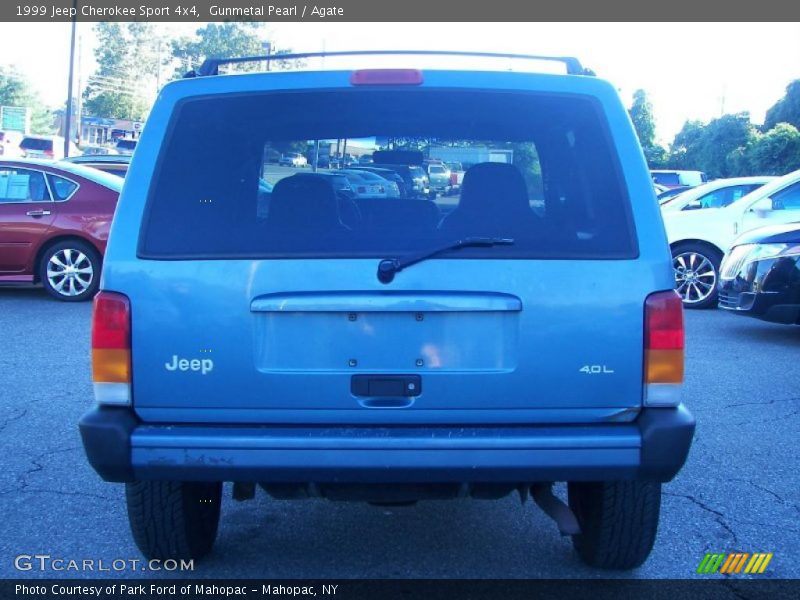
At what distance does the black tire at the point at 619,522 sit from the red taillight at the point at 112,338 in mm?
1793

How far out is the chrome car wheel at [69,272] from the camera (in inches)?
432

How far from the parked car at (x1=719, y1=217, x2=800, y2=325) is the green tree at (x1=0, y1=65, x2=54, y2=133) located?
252 feet

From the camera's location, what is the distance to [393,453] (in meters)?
3.09

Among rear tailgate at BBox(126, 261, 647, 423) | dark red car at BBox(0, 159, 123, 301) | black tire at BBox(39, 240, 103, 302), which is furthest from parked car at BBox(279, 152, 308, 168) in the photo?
black tire at BBox(39, 240, 103, 302)

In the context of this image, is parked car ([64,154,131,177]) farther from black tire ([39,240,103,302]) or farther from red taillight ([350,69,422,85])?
red taillight ([350,69,422,85])

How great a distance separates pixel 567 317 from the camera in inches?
123

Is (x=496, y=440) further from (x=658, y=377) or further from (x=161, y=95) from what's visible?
(x=161, y=95)

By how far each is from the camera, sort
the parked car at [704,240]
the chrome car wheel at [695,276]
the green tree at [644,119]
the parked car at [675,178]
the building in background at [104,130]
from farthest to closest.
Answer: the building in background at [104,130]
the green tree at [644,119]
the parked car at [675,178]
the chrome car wheel at [695,276]
the parked car at [704,240]

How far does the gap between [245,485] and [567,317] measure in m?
1.44

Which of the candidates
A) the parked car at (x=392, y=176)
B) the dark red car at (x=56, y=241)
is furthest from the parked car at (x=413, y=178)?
the dark red car at (x=56, y=241)

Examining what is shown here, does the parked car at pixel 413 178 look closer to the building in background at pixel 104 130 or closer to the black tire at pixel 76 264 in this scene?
the black tire at pixel 76 264

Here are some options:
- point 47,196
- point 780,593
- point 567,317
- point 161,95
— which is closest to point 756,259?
point 780,593

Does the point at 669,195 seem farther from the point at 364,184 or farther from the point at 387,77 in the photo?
the point at 387,77

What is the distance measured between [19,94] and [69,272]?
2968 inches
